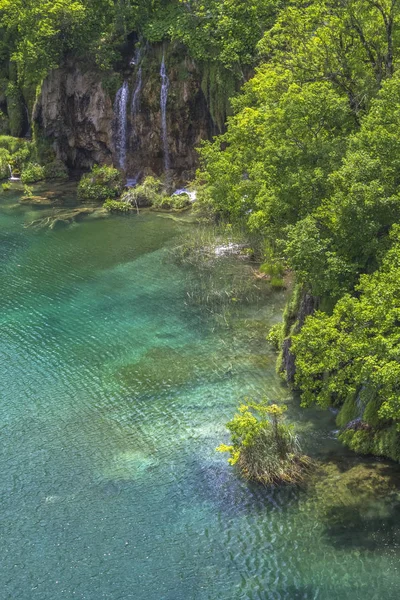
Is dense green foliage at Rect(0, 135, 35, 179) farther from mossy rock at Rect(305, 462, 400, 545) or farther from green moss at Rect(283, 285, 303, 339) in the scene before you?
mossy rock at Rect(305, 462, 400, 545)

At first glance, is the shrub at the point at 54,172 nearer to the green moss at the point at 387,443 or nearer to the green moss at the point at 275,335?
the green moss at the point at 275,335

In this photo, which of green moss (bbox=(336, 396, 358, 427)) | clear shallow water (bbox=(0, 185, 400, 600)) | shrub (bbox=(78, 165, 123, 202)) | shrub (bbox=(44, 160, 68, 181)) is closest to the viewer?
clear shallow water (bbox=(0, 185, 400, 600))

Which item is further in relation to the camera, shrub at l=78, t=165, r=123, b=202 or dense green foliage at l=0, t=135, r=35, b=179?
dense green foliage at l=0, t=135, r=35, b=179

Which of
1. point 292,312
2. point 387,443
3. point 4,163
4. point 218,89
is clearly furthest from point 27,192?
point 387,443

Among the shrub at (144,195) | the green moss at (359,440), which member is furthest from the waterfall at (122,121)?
the green moss at (359,440)

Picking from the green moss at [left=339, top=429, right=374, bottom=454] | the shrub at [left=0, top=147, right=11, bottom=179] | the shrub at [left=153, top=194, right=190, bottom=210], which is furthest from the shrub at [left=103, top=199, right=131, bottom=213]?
the green moss at [left=339, top=429, right=374, bottom=454]

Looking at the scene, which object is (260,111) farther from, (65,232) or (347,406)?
(65,232)

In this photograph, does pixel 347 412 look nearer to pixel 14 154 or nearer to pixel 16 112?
pixel 14 154
